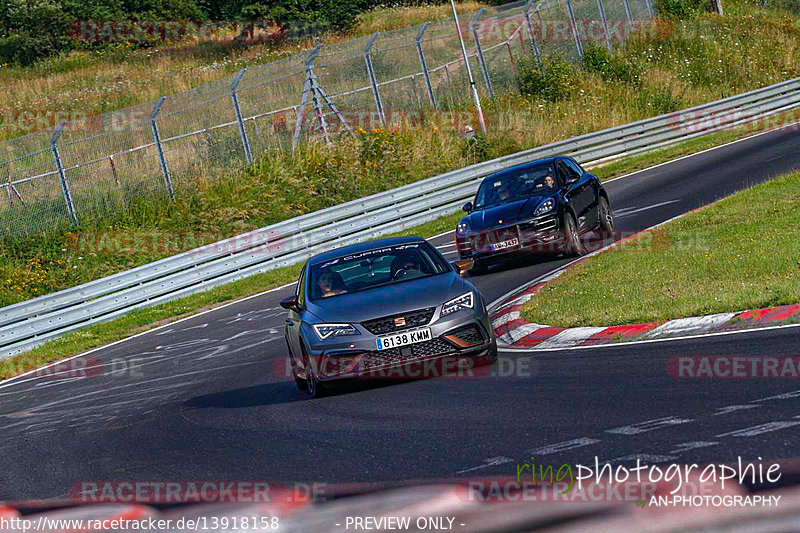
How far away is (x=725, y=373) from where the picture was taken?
764 centimetres

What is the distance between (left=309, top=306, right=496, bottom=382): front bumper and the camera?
31.4 ft

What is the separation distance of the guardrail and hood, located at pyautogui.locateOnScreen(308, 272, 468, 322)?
39.9ft

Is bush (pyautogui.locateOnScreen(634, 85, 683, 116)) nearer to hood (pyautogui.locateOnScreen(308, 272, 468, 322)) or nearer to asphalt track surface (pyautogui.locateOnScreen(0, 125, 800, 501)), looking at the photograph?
asphalt track surface (pyautogui.locateOnScreen(0, 125, 800, 501))

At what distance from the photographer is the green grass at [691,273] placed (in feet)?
34.6

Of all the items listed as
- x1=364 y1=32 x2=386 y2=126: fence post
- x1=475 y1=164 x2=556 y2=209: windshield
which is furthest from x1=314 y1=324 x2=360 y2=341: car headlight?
x1=364 y1=32 x2=386 y2=126: fence post

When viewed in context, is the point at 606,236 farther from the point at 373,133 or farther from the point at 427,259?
the point at 373,133

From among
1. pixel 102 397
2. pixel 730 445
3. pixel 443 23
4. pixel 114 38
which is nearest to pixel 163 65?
pixel 114 38

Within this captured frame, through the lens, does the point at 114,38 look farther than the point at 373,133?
Yes

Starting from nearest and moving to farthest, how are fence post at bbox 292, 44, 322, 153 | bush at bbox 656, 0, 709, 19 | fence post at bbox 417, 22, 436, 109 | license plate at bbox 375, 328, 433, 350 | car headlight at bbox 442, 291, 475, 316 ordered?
license plate at bbox 375, 328, 433, 350 < car headlight at bbox 442, 291, 475, 316 < fence post at bbox 292, 44, 322, 153 < fence post at bbox 417, 22, 436, 109 < bush at bbox 656, 0, 709, 19

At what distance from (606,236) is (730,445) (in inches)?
527

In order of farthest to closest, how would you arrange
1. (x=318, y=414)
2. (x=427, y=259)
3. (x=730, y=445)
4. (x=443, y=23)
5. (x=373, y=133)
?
(x=443, y=23), (x=373, y=133), (x=427, y=259), (x=318, y=414), (x=730, y=445)

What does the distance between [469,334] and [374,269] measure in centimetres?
184

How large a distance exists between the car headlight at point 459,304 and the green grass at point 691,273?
1.68 meters

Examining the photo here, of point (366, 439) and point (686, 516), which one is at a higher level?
point (686, 516)
